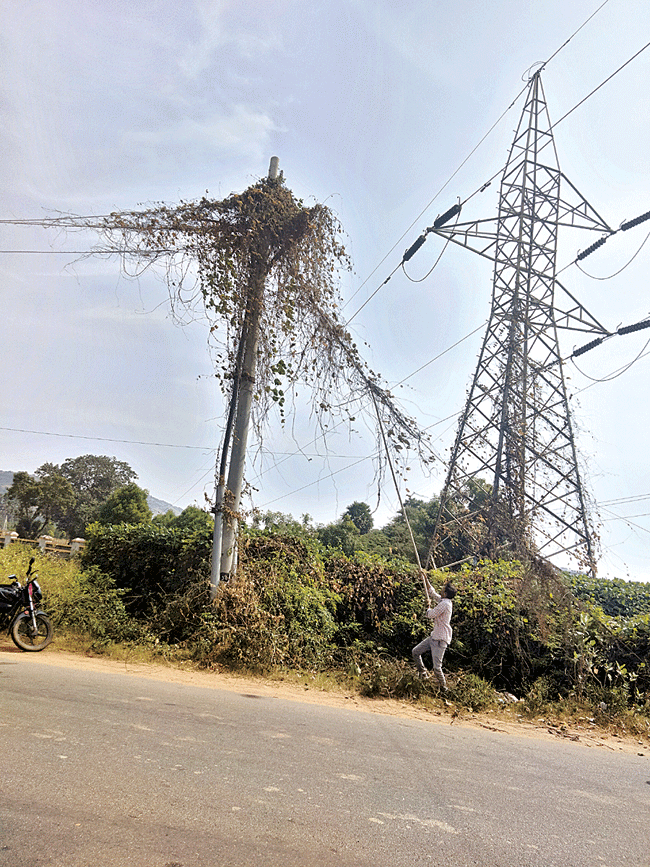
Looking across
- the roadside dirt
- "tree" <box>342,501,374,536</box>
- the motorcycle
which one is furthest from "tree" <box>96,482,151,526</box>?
the roadside dirt

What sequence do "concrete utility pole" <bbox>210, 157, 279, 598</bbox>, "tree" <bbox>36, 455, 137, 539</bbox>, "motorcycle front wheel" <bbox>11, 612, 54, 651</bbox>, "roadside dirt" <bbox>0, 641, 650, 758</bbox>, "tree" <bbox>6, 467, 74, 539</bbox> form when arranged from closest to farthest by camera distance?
"roadside dirt" <bbox>0, 641, 650, 758</bbox>, "motorcycle front wheel" <bbox>11, 612, 54, 651</bbox>, "concrete utility pole" <bbox>210, 157, 279, 598</bbox>, "tree" <bbox>6, 467, 74, 539</bbox>, "tree" <bbox>36, 455, 137, 539</bbox>

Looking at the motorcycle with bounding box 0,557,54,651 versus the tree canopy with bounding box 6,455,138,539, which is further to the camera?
the tree canopy with bounding box 6,455,138,539

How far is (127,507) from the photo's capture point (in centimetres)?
4547

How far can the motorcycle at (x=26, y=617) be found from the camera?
764 cm

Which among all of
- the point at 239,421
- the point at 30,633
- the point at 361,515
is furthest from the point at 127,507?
the point at 30,633

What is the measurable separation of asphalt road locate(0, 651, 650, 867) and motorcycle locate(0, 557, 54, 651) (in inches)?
98.1

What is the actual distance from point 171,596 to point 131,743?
19.5 feet

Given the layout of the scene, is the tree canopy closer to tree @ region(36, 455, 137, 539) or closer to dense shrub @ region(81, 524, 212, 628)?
tree @ region(36, 455, 137, 539)

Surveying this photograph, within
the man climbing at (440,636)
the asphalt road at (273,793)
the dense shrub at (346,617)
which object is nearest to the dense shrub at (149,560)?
the dense shrub at (346,617)

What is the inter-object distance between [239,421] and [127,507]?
39152mm

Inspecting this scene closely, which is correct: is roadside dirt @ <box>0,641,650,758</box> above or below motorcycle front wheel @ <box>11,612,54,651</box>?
below

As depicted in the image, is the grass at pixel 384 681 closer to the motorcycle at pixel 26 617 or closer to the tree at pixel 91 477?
the motorcycle at pixel 26 617

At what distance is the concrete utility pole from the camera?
31.5 feet

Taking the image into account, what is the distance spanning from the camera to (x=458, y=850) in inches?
112
